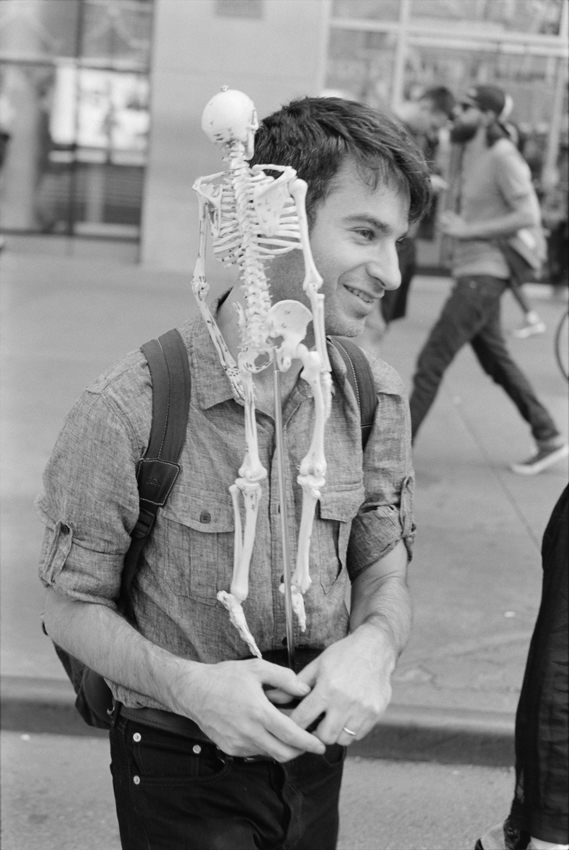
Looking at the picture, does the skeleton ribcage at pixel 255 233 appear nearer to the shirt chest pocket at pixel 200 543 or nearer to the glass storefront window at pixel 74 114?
the shirt chest pocket at pixel 200 543

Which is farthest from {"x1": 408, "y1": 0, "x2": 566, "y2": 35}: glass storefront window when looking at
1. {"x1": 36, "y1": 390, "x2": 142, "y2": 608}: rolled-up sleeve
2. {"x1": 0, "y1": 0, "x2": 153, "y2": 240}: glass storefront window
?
{"x1": 36, "y1": 390, "x2": 142, "y2": 608}: rolled-up sleeve

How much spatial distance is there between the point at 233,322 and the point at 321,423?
332 mm

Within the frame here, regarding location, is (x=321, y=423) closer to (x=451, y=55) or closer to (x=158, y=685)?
(x=158, y=685)

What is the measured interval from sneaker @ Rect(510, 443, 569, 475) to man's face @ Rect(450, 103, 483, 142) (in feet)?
6.09

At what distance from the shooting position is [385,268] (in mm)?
1846

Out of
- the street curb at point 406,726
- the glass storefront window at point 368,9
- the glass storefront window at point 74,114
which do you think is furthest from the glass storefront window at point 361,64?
the street curb at point 406,726

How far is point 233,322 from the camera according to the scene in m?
1.93

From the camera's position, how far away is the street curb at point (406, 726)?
3.98 metres

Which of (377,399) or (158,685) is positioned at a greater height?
(377,399)

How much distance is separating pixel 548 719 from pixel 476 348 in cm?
499

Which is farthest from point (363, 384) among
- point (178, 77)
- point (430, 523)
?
point (178, 77)

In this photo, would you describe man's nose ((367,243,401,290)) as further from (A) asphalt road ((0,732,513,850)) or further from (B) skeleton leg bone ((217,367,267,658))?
(A) asphalt road ((0,732,513,850))

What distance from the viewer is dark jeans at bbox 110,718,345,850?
1.94 meters

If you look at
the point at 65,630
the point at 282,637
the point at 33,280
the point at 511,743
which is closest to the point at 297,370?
the point at 282,637
